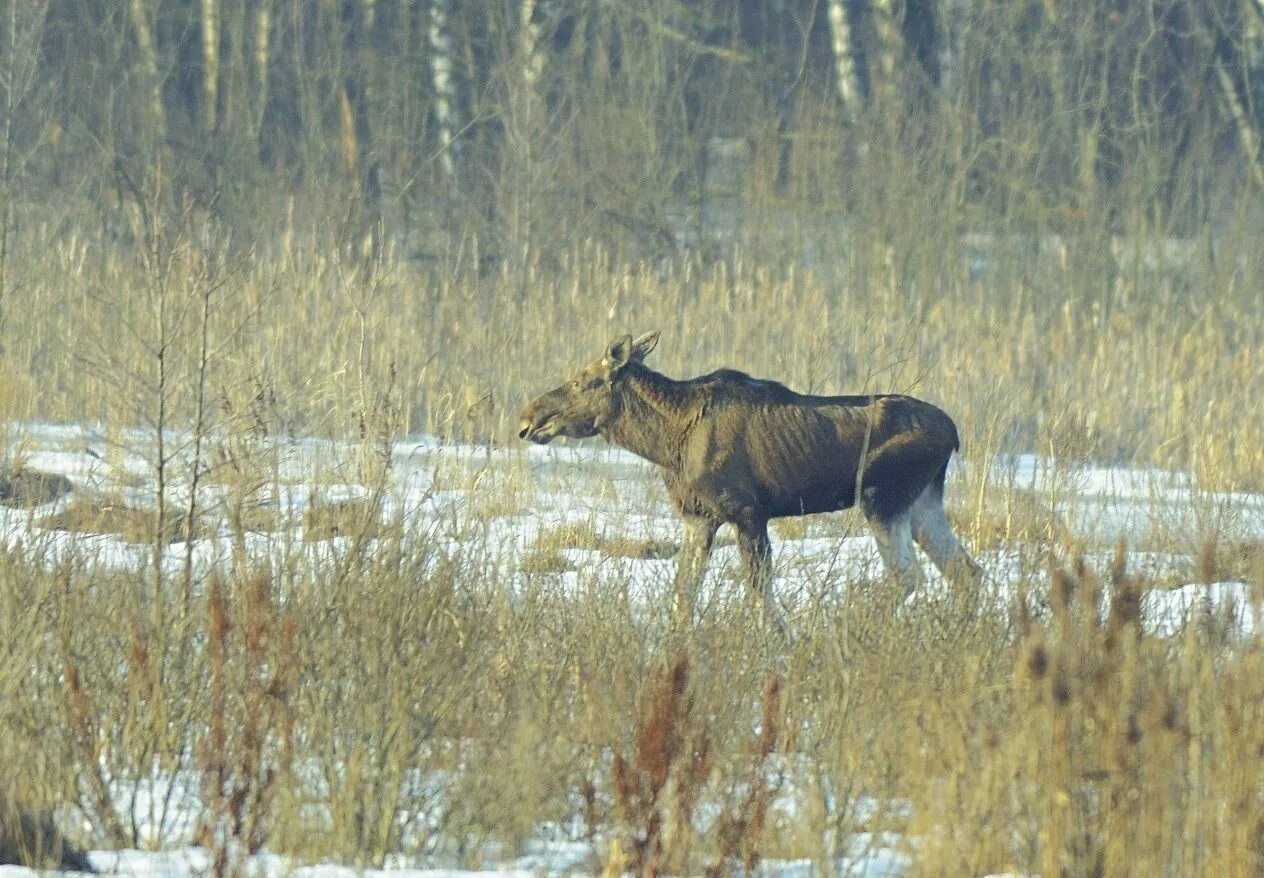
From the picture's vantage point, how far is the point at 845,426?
23.8 ft

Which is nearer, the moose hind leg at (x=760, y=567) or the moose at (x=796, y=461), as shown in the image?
the moose hind leg at (x=760, y=567)

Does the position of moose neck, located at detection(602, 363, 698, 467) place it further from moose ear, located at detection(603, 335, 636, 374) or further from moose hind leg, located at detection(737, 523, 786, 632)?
moose hind leg, located at detection(737, 523, 786, 632)

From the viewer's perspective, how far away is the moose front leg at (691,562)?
5980 millimetres

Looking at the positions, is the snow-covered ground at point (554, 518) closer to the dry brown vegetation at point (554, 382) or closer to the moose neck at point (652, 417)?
the dry brown vegetation at point (554, 382)

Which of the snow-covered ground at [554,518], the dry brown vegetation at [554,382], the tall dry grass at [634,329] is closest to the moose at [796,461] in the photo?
the snow-covered ground at [554,518]

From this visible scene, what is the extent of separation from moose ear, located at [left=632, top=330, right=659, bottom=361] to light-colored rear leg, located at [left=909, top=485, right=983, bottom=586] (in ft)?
4.09

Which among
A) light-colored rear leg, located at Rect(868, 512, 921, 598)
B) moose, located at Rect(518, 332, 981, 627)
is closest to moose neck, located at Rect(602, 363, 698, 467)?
moose, located at Rect(518, 332, 981, 627)

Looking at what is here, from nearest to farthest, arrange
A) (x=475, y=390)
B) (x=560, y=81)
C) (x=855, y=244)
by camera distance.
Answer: (x=475, y=390) < (x=855, y=244) < (x=560, y=81)

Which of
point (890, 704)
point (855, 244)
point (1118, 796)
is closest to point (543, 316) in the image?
point (855, 244)

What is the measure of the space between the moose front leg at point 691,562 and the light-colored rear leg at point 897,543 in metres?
0.62

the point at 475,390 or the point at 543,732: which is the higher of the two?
the point at 475,390

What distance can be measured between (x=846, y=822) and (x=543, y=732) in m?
0.81

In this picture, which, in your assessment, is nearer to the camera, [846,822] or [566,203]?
[846,822]

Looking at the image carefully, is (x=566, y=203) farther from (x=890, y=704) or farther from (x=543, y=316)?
(x=890, y=704)
